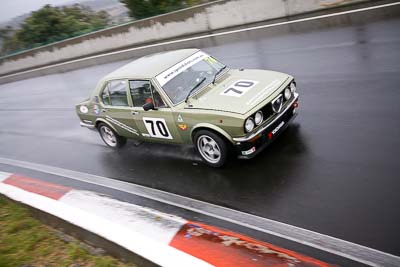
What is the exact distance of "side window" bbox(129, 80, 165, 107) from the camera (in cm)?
632

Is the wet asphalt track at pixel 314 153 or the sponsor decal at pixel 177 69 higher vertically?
the sponsor decal at pixel 177 69

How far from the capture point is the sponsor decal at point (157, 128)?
20.7 feet

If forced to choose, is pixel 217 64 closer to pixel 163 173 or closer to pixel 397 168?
pixel 163 173

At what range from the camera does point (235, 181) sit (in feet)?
18.4

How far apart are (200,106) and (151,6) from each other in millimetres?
14449

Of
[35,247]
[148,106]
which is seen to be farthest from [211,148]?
[35,247]

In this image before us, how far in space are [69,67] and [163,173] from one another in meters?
15.4

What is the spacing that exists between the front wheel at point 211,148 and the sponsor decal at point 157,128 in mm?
616

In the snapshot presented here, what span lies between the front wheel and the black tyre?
2.30 meters

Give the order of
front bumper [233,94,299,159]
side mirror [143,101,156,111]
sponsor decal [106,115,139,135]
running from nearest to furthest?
front bumper [233,94,299,159] < side mirror [143,101,156,111] < sponsor decal [106,115,139,135]

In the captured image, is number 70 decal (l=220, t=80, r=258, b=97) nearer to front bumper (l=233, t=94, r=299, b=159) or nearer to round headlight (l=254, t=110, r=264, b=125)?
round headlight (l=254, t=110, r=264, b=125)

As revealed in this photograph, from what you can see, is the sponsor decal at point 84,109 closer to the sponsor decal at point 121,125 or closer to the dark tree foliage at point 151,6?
the sponsor decal at point 121,125

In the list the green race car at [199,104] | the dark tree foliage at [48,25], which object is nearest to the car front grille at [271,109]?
the green race car at [199,104]

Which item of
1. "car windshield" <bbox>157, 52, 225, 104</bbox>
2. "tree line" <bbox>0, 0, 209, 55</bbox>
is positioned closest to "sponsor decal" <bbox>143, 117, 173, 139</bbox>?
"car windshield" <bbox>157, 52, 225, 104</bbox>
